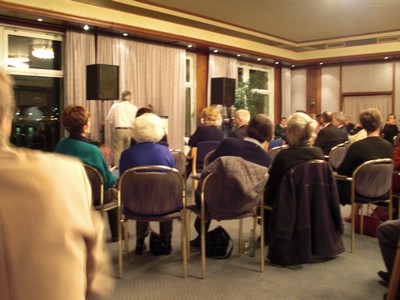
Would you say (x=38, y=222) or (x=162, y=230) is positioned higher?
(x=38, y=222)

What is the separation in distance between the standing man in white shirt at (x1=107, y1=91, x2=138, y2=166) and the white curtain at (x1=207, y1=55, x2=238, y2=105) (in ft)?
9.82

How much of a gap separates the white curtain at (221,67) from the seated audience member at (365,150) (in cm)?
659

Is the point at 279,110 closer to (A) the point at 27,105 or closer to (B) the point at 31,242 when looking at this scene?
(A) the point at 27,105

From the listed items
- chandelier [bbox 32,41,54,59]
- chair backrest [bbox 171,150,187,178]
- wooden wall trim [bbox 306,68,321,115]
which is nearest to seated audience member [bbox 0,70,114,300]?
chair backrest [bbox 171,150,187,178]

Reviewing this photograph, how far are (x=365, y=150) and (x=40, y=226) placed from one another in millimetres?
3675

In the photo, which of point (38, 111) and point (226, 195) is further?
point (38, 111)

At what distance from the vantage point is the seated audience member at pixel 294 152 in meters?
3.39

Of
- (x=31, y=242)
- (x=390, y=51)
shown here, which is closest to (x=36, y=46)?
(x=31, y=242)

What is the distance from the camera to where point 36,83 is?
7863 mm

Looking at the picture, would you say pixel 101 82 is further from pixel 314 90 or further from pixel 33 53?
pixel 314 90

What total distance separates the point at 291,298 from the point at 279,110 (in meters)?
10.6

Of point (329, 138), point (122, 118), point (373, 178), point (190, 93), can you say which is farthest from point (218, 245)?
point (190, 93)

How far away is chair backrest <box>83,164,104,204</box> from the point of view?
10.7 feet

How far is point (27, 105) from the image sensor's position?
7852 mm
